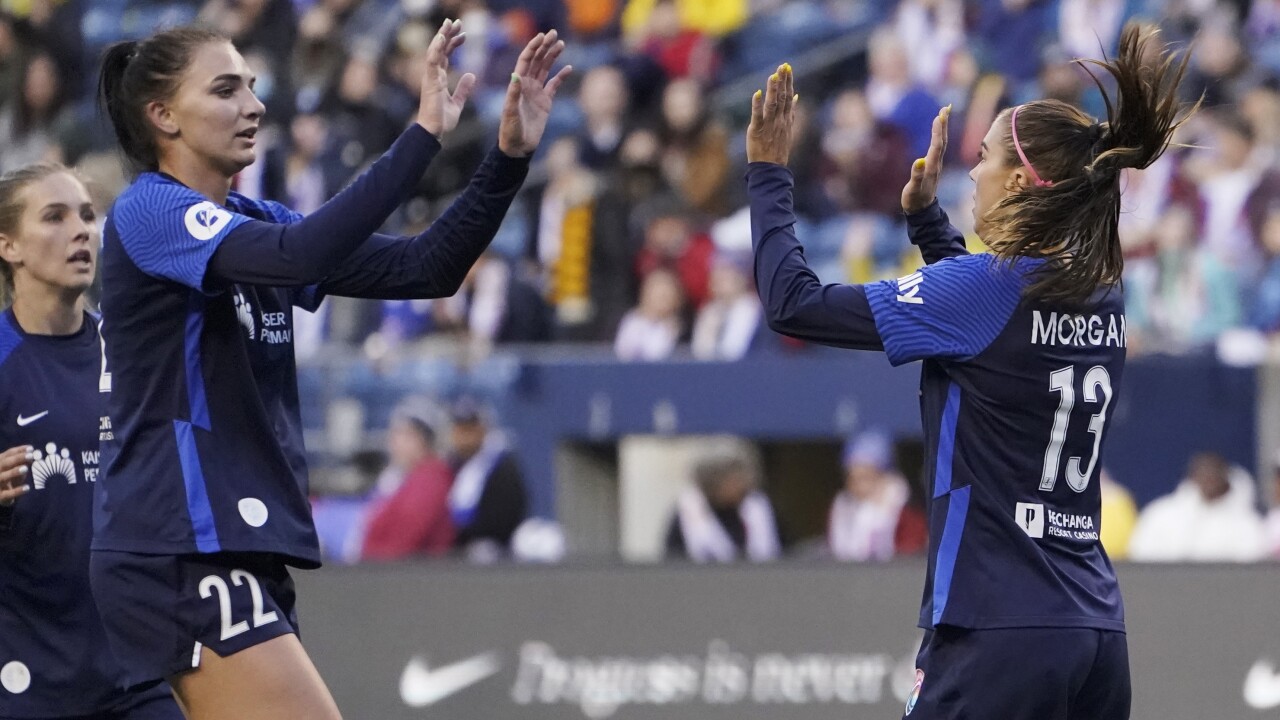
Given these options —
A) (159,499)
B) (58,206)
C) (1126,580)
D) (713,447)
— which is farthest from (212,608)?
(713,447)

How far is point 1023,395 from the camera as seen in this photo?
11.7 ft

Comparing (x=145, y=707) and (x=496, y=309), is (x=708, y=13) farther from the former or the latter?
(x=145, y=707)

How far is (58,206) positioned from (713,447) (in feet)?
16.4

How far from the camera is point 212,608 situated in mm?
3629

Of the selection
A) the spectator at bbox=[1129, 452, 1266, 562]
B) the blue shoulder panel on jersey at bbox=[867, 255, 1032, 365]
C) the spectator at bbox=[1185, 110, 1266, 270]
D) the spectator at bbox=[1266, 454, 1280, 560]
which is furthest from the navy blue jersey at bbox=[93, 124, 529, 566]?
the spectator at bbox=[1185, 110, 1266, 270]

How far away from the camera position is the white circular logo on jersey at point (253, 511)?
3.68 m

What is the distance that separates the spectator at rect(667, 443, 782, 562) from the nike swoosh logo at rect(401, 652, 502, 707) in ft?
7.80

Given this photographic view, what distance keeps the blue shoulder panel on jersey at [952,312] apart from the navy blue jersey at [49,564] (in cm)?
215

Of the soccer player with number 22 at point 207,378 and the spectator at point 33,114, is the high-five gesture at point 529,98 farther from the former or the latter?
the spectator at point 33,114

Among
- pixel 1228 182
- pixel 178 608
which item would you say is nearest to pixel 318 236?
pixel 178 608

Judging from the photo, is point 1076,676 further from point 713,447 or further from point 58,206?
point 713,447

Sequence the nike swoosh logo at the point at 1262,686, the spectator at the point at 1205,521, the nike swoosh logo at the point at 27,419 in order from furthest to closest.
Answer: the spectator at the point at 1205,521 < the nike swoosh logo at the point at 1262,686 < the nike swoosh logo at the point at 27,419

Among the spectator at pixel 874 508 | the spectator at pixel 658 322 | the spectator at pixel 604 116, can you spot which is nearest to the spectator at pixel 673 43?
the spectator at pixel 604 116

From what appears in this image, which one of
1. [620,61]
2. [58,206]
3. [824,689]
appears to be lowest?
[824,689]
